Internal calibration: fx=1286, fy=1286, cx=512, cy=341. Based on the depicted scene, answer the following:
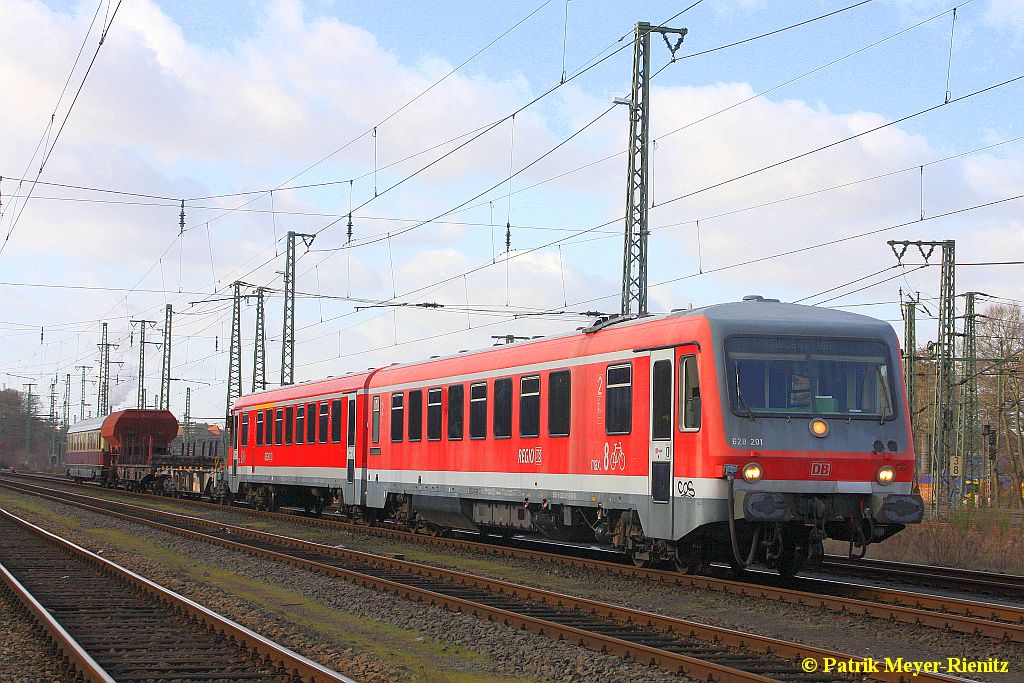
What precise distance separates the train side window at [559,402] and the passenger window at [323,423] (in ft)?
34.4

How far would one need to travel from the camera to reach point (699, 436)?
48.9ft

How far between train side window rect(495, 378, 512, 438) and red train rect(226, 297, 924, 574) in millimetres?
34

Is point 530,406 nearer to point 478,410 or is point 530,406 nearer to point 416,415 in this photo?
point 478,410

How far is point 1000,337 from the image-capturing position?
64250 millimetres

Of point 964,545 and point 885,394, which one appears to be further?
point 964,545

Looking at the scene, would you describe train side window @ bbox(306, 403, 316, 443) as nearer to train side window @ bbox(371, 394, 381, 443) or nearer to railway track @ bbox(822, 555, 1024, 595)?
train side window @ bbox(371, 394, 381, 443)

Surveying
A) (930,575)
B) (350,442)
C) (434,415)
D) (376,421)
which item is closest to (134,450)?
(350,442)

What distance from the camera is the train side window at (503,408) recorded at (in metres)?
20.1

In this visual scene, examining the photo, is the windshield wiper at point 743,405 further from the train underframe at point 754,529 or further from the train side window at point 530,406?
the train side window at point 530,406

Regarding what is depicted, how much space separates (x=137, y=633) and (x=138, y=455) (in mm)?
42353

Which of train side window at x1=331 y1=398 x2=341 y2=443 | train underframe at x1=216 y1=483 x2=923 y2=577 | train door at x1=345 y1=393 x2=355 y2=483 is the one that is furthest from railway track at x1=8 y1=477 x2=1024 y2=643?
train side window at x1=331 y1=398 x2=341 y2=443

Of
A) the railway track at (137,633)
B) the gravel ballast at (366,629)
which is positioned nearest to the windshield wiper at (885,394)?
the gravel ballast at (366,629)

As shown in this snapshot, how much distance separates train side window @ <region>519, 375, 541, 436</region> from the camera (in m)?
19.2

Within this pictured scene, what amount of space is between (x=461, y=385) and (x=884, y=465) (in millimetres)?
8636
